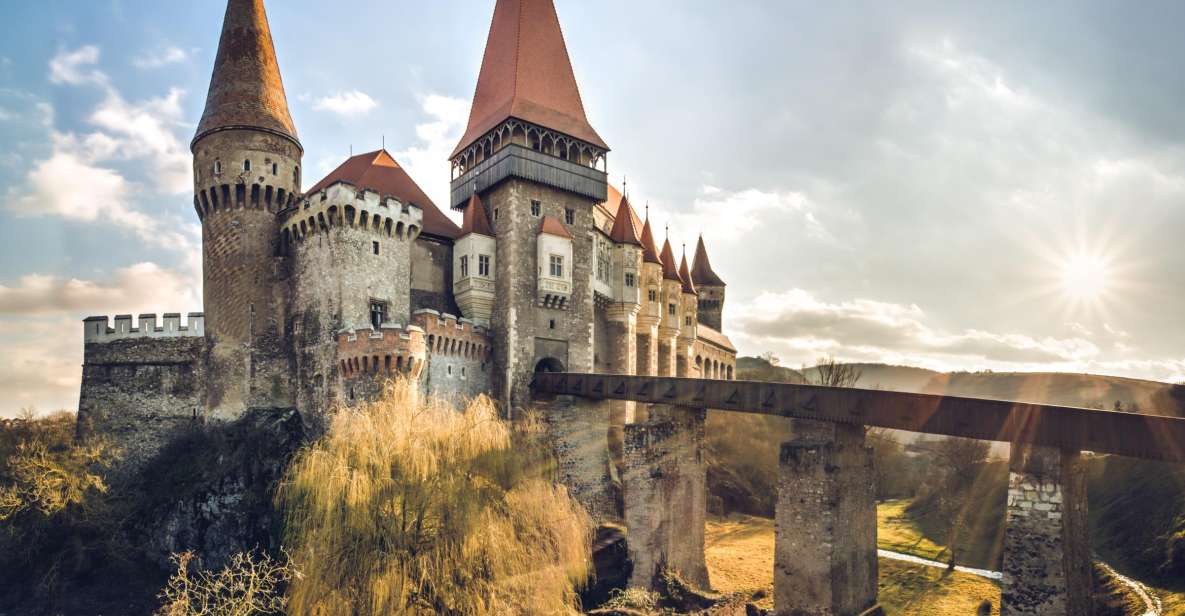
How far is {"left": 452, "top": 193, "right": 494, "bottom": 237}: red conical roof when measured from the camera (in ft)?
100

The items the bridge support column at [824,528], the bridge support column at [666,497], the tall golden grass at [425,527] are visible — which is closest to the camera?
the tall golden grass at [425,527]

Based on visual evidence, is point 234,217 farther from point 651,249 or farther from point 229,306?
point 651,249

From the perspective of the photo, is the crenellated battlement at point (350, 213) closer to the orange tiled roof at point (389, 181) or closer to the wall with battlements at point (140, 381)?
the orange tiled roof at point (389, 181)

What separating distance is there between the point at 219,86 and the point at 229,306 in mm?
8870

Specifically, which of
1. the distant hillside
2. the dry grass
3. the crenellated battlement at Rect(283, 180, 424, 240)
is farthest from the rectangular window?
the distant hillside

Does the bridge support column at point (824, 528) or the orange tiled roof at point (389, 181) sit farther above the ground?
the orange tiled roof at point (389, 181)

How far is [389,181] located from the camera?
31.2 meters

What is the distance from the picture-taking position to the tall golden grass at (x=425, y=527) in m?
14.6

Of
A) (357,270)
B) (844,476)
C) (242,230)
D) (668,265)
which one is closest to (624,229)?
(668,265)

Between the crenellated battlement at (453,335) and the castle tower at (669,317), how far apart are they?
13894 millimetres

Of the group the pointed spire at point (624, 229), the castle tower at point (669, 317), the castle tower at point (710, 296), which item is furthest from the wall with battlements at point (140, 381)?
the castle tower at point (710, 296)

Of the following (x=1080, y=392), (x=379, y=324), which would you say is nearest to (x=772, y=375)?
(x=1080, y=392)

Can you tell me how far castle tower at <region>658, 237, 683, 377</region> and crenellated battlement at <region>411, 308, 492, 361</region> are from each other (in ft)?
45.6

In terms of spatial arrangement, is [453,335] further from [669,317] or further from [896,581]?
[896,581]
